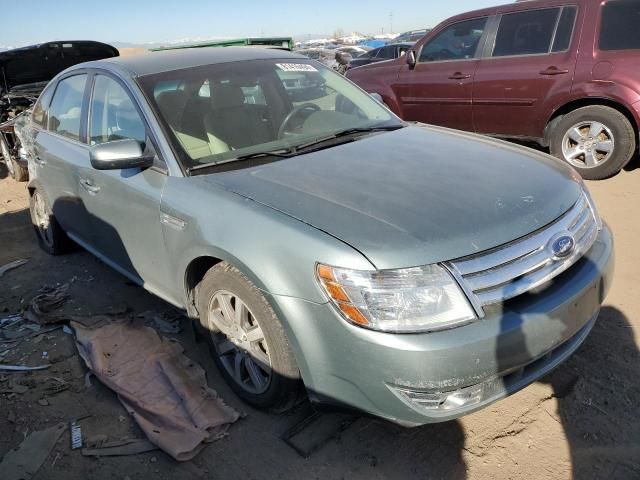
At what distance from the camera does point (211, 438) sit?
8.09 ft

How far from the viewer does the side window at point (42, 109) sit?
4379mm

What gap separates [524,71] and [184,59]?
Answer: 3945 mm

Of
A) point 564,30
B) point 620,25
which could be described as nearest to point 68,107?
point 564,30

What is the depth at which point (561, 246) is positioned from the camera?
2.16 meters

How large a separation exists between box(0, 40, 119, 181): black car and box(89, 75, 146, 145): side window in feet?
15.6

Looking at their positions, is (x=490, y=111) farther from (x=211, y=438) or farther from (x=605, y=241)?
(x=211, y=438)

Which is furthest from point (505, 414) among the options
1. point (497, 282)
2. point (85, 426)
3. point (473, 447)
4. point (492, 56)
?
point (492, 56)

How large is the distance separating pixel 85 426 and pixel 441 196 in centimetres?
207

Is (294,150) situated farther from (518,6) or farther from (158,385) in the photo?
(518,6)

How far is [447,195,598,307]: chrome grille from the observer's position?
195 cm

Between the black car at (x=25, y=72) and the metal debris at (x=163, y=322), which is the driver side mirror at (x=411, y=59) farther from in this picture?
the black car at (x=25, y=72)

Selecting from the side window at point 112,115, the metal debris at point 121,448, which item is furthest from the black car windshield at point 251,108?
the metal debris at point 121,448

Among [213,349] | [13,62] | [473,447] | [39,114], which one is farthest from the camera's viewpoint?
[13,62]

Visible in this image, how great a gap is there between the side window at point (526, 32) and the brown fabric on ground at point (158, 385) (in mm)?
4964
